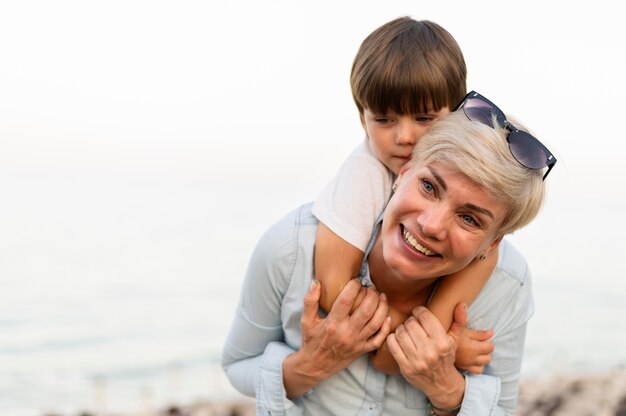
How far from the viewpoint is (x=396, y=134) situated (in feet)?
9.41

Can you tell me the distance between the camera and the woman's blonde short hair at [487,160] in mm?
2420

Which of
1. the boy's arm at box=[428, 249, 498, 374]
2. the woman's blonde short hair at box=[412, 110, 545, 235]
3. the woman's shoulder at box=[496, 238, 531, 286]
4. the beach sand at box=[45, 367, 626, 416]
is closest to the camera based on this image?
the woman's blonde short hair at box=[412, 110, 545, 235]

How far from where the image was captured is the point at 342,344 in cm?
269

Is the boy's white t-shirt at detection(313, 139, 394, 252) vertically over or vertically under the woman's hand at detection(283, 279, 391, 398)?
over

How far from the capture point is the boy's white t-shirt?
2.76 m

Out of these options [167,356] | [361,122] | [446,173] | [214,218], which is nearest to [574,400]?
[361,122]

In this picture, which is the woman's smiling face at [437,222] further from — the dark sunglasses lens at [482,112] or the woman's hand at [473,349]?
the woman's hand at [473,349]

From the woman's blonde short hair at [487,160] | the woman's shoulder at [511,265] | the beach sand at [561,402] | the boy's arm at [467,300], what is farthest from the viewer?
the beach sand at [561,402]

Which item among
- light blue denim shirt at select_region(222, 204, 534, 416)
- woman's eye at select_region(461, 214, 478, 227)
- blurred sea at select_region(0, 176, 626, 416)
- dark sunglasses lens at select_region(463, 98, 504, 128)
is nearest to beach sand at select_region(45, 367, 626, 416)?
blurred sea at select_region(0, 176, 626, 416)

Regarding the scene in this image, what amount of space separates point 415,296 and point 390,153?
54 centimetres

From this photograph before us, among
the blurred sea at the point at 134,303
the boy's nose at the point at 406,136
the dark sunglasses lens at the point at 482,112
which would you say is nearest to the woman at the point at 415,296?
the dark sunglasses lens at the point at 482,112

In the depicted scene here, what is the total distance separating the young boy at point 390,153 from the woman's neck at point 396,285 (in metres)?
0.05

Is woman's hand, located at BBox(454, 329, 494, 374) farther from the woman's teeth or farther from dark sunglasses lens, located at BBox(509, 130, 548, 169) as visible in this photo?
dark sunglasses lens, located at BBox(509, 130, 548, 169)

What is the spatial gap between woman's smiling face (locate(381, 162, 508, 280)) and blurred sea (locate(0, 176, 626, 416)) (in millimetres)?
6858
